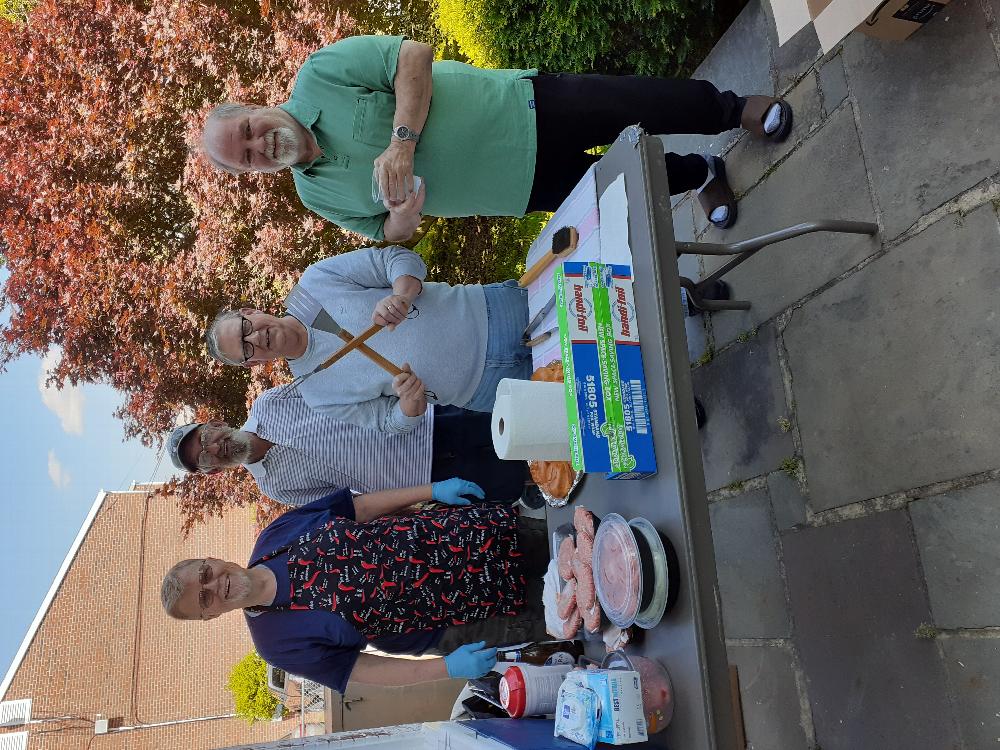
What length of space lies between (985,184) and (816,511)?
114cm

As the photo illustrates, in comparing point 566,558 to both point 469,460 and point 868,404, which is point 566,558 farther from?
point 868,404

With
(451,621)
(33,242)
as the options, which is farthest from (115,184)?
(451,621)

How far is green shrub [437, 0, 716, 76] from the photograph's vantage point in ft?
10.1

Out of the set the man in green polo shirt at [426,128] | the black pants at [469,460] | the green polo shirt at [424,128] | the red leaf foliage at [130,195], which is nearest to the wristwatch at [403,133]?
the man in green polo shirt at [426,128]

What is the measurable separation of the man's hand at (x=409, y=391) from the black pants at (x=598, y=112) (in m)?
0.76

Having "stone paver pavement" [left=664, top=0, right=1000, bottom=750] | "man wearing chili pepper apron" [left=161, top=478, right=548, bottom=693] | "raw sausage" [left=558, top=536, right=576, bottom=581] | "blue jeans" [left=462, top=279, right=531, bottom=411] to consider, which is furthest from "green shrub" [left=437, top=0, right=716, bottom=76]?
"raw sausage" [left=558, top=536, right=576, bottom=581]

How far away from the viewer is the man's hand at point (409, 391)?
2.22 metres

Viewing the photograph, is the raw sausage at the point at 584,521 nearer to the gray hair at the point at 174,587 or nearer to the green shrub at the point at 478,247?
the gray hair at the point at 174,587

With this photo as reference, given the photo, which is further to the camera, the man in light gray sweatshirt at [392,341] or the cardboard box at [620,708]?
the man in light gray sweatshirt at [392,341]

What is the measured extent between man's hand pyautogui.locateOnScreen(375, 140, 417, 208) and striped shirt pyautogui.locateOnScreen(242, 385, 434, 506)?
37.7 inches

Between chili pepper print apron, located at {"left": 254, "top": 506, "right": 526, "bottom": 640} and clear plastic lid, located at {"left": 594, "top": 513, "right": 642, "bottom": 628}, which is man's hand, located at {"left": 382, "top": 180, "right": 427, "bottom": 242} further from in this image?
clear plastic lid, located at {"left": 594, "top": 513, "right": 642, "bottom": 628}

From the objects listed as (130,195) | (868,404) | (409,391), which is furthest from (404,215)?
(130,195)

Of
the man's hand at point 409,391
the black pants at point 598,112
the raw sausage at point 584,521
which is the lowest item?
the raw sausage at point 584,521

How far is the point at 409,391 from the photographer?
7.32 feet
